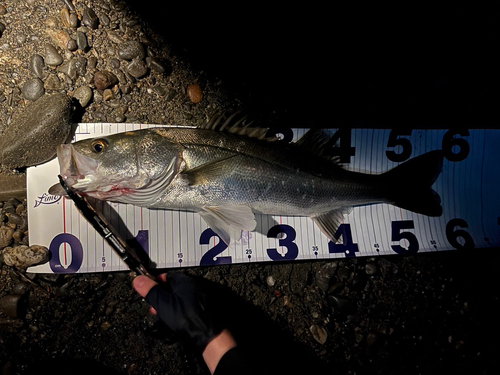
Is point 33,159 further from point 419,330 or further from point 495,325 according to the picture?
point 495,325

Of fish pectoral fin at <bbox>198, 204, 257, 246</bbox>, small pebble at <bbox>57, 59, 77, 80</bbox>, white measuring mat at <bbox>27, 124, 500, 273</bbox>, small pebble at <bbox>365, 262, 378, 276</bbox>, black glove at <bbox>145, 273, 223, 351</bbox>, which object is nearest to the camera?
black glove at <bbox>145, 273, 223, 351</bbox>

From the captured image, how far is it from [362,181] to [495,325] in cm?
178

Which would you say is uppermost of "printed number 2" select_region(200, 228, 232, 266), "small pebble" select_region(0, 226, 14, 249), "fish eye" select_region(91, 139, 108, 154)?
"fish eye" select_region(91, 139, 108, 154)

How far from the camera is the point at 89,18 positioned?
2.29 metres

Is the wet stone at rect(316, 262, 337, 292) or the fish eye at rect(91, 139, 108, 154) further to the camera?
the wet stone at rect(316, 262, 337, 292)

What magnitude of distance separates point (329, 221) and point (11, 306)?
7.97 ft

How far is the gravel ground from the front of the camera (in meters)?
2.19

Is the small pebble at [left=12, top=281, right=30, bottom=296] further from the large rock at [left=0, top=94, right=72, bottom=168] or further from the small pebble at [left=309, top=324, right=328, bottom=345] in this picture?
the small pebble at [left=309, top=324, right=328, bottom=345]

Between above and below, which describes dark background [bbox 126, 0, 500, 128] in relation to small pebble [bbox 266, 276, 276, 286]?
above

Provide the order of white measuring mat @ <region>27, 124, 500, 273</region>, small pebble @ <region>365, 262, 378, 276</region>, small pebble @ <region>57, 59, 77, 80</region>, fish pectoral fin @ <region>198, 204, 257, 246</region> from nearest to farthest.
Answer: fish pectoral fin @ <region>198, 204, 257, 246</region>
white measuring mat @ <region>27, 124, 500, 273</region>
small pebble @ <region>57, 59, 77, 80</region>
small pebble @ <region>365, 262, 378, 276</region>

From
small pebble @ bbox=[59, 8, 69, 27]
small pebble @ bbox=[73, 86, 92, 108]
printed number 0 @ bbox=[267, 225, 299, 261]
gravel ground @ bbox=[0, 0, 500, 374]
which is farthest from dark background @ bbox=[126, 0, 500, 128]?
printed number 0 @ bbox=[267, 225, 299, 261]

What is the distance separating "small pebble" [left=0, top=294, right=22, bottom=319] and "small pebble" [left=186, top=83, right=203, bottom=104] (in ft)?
6.43

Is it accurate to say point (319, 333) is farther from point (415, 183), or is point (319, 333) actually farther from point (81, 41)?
point (81, 41)

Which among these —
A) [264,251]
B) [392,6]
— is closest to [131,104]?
[264,251]
